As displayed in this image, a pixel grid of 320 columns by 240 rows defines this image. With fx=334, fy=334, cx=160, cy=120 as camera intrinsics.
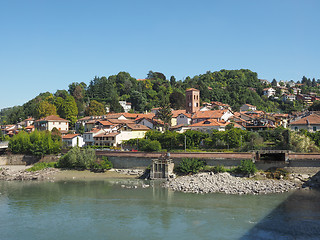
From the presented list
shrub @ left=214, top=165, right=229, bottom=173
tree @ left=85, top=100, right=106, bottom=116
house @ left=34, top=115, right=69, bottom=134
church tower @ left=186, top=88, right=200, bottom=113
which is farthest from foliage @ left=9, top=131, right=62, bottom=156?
church tower @ left=186, top=88, right=200, bottom=113

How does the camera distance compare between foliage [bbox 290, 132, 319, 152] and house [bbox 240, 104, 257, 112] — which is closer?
foliage [bbox 290, 132, 319, 152]

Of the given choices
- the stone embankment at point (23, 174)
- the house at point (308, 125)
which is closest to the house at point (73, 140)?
the stone embankment at point (23, 174)

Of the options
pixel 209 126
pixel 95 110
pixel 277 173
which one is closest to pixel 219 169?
pixel 277 173

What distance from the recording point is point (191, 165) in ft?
135

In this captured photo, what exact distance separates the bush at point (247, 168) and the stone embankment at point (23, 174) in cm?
2549

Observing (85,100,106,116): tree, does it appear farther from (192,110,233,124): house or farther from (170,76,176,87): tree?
(170,76,176,87): tree

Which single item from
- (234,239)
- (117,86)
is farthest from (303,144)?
(117,86)

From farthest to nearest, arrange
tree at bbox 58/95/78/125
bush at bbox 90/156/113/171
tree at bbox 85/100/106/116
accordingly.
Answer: tree at bbox 85/100/106/116, tree at bbox 58/95/78/125, bush at bbox 90/156/113/171

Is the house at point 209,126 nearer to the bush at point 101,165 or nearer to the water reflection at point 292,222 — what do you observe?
the bush at point 101,165

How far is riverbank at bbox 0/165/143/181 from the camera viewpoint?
44.4 m

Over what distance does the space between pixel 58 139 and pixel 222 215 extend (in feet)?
137

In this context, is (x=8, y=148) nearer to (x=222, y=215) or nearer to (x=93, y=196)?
(x=93, y=196)

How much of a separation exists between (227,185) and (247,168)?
4354 millimetres

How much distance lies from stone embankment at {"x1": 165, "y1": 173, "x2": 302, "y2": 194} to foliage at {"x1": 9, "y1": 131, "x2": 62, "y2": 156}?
78.7 ft
